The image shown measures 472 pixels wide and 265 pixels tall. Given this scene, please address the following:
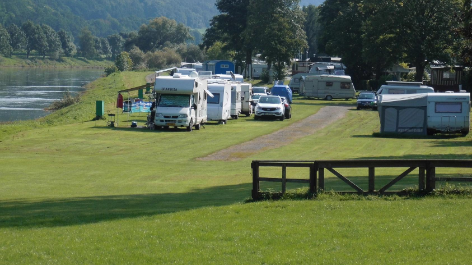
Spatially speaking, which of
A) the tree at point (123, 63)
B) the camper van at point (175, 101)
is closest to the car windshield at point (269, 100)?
the camper van at point (175, 101)

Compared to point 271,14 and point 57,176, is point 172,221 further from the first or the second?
point 271,14

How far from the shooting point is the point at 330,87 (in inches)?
2544

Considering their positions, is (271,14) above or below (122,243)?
above

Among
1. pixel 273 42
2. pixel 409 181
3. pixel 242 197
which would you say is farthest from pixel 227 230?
pixel 273 42

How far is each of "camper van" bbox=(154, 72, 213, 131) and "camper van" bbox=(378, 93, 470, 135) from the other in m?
10.1

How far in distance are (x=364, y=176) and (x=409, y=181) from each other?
1.63m

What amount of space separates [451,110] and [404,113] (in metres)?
2.35

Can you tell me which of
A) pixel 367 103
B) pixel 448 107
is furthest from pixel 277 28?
pixel 448 107

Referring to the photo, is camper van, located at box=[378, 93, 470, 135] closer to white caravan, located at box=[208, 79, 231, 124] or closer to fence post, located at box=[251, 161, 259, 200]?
white caravan, located at box=[208, 79, 231, 124]

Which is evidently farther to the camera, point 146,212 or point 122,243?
point 146,212

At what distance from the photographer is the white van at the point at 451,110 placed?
3228cm

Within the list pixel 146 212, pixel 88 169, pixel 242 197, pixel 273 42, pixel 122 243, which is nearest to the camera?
pixel 122 243

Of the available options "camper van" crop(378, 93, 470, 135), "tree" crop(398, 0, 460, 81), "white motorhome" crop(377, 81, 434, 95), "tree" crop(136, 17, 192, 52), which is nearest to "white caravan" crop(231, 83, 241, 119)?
"white motorhome" crop(377, 81, 434, 95)

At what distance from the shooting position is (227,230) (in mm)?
10234
